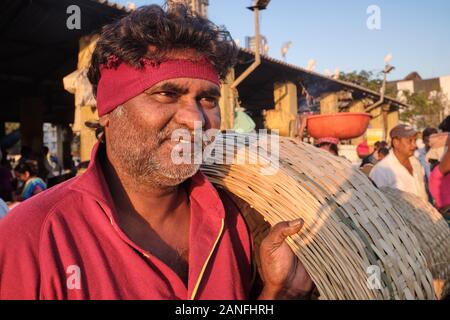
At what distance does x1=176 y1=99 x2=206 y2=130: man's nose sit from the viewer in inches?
54.1

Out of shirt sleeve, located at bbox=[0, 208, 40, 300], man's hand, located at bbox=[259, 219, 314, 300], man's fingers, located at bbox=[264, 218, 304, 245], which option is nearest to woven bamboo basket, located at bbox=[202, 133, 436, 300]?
man's hand, located at bbox=[259, 219, 314, 300]

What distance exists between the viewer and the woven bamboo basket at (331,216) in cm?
138

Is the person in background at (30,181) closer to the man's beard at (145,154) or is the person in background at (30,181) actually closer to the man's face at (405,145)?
the man's beard at (145,154)

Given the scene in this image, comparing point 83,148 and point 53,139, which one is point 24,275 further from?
point 53,139

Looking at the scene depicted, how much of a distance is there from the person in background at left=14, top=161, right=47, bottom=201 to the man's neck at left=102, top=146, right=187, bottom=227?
423 cm

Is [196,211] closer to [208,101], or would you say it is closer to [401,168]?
[208,101]

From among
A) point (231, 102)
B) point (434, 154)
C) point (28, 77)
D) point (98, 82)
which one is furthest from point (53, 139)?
point (98, 82)

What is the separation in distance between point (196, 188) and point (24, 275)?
71 centimetres

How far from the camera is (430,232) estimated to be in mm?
2020

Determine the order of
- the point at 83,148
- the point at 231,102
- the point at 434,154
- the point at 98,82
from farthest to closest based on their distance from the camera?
1. the point at 231,102
2. the point at 434,154
3. the point at 83,148
4. the point at 98,82

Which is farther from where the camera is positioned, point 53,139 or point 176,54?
point 53,139

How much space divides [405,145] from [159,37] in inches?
156

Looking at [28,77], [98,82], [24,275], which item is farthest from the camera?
[28,77]

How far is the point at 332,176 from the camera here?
65.1 inches
